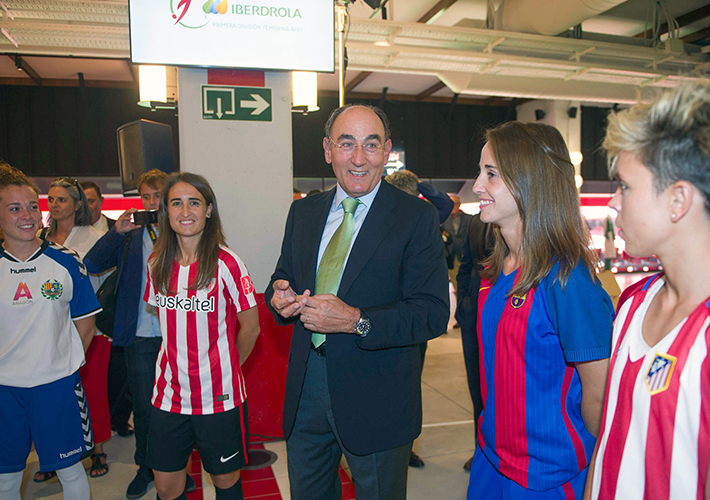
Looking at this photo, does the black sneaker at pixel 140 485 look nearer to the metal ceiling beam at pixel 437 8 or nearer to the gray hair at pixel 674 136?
the gray hair at pixel 674 136

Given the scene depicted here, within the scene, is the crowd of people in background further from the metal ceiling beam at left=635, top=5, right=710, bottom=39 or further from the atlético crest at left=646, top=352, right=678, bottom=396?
the metal ceiling beam at left=635, top=5, right=710, bottom=39

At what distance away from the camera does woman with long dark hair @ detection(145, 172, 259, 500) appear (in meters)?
2.04

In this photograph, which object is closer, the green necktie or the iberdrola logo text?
the green necktie

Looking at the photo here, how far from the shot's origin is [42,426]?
2.18m

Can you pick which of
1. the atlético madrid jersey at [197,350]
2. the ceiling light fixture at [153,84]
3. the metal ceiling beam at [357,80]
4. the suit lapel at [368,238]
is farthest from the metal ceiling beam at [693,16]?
the atlético madrid jersey at [197,350]

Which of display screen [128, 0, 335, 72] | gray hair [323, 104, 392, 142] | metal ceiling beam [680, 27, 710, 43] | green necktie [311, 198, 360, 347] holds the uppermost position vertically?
metal ceiling beam [680, 27, 710, 43]

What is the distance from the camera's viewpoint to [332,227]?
1818 mm

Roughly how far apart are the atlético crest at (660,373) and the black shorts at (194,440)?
1693 millimetres

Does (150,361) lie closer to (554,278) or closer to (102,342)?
(102,342)

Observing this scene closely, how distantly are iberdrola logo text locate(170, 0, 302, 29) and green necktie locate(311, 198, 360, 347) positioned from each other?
208 centimetres

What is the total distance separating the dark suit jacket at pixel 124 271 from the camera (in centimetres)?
263

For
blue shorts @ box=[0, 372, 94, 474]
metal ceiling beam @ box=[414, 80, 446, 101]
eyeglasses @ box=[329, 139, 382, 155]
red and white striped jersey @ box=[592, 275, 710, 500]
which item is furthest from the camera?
metal ceiling beam @ box=[414, 80, 446, 101]

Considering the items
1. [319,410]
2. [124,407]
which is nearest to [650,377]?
[319,410]

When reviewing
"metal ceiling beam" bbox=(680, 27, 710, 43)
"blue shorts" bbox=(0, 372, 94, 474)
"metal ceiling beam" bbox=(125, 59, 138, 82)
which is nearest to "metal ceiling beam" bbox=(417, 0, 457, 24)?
"metal ceiling beam" bbox=(680, 27, 710, 43)
